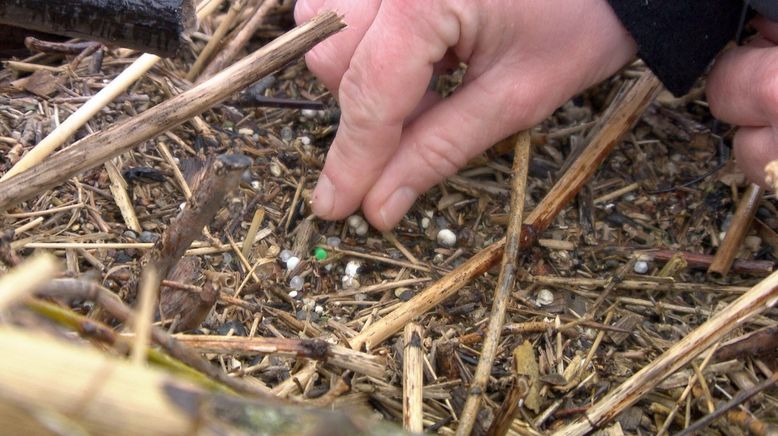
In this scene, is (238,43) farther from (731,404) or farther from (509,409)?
(731,404)

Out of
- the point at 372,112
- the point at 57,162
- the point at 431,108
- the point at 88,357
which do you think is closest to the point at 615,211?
the point at 431,108

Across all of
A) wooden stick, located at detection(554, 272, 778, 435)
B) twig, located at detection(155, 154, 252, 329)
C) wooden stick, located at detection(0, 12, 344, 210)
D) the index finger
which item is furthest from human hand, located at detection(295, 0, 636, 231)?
wooden stick, located at detection(554, 272, 778, 435)

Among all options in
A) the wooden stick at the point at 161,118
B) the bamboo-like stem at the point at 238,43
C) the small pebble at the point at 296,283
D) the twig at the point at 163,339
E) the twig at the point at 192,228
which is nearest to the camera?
the twig at the point at 163,339

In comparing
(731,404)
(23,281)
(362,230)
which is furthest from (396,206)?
(23,281)

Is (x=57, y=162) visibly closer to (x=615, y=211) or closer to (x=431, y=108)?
(x=431, y=108)

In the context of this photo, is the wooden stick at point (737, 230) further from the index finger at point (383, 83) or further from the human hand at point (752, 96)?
the index finger at point (383, 83)

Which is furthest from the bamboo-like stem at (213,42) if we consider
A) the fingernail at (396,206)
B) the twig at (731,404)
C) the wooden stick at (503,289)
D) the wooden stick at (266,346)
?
the twig at (731,404)

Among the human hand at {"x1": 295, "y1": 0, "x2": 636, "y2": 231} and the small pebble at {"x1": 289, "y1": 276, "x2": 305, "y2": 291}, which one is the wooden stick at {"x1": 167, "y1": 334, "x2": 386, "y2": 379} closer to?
the small pebble at {"x1": 289, "y1": 276, "x2": 305, "y2": 291}
